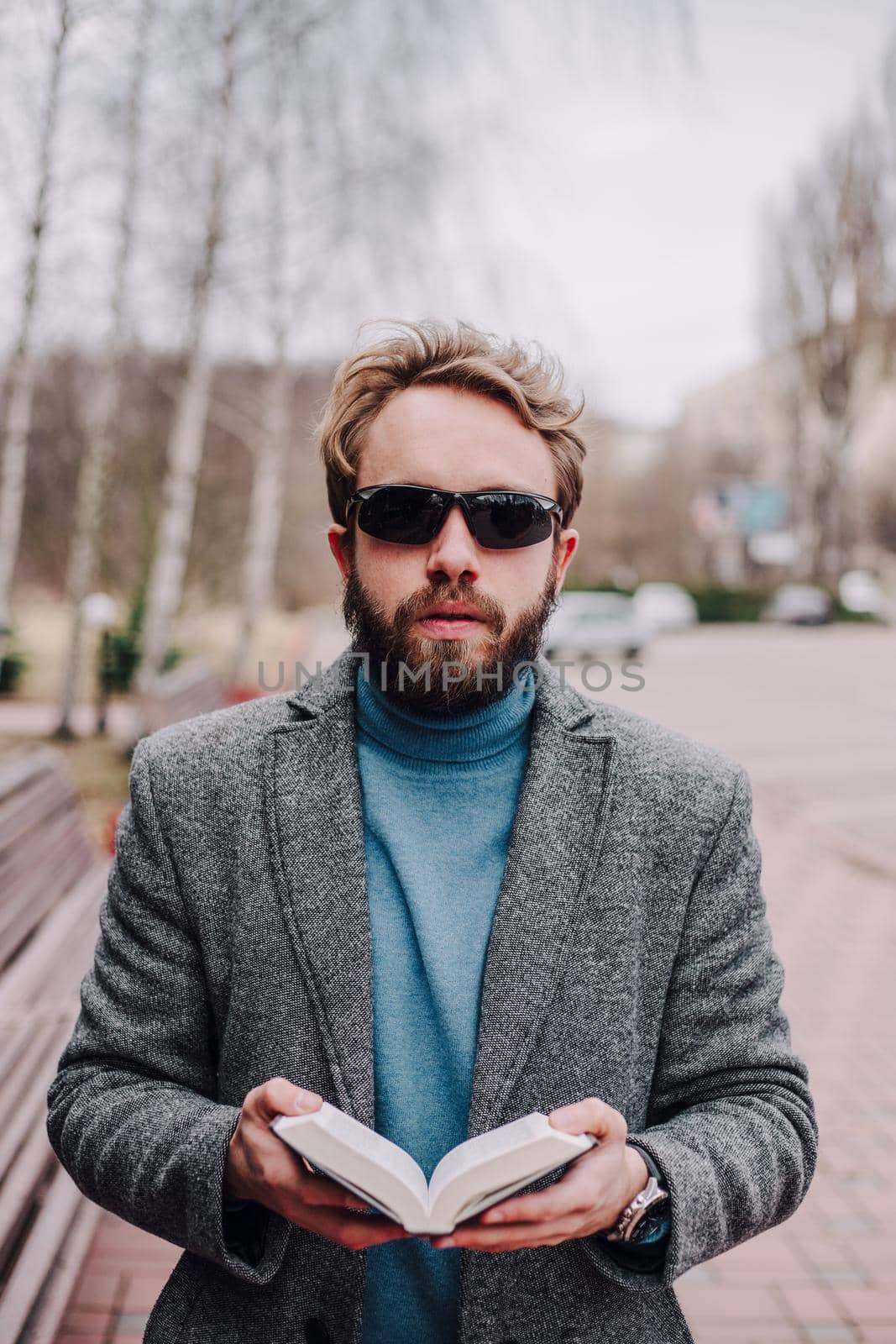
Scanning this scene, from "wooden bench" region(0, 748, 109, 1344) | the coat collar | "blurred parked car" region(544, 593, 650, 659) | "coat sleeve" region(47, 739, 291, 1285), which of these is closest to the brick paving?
"wooden bench" region(0, 748, 109, 1344)

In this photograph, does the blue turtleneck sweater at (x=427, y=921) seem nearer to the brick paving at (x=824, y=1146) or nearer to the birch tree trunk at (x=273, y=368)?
the brick paving at (x=824, y=1146)

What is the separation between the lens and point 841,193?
33.0 meters

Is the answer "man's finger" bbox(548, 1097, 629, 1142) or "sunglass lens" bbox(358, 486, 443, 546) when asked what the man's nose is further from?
"man's finger" bbox(548, 1097, 629, 1142)

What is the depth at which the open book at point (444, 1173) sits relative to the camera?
105cm

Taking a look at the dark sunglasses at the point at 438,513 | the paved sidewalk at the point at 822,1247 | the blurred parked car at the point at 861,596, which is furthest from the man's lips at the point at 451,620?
the blurred parked car at the point at 861,596

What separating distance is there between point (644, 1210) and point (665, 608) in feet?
123

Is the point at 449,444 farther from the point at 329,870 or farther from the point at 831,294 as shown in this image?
the point at 831,294

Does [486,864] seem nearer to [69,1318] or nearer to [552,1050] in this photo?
[552,1050]

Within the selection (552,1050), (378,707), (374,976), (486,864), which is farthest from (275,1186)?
(378,707)

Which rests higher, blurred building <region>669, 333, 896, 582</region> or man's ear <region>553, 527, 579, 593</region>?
blurred building <region>669, 333, 896, 582</region>

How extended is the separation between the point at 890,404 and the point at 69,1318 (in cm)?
5762

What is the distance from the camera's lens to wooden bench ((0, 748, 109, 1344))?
2.23 m

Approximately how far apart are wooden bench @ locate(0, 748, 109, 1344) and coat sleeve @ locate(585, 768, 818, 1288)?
1478 mm

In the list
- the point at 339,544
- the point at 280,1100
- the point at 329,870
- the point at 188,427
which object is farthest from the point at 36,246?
the point at 280,1100
